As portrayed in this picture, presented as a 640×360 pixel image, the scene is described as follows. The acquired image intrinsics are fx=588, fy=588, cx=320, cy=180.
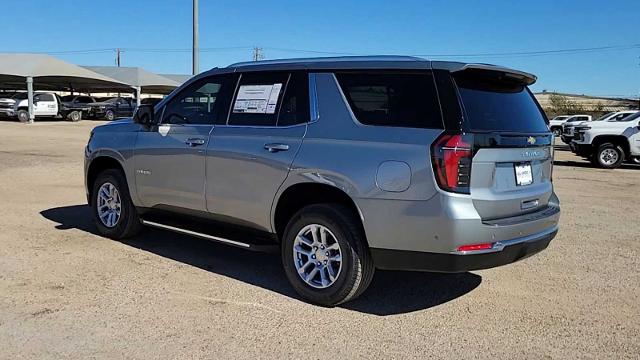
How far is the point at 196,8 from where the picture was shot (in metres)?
17.9

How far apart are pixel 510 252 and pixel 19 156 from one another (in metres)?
15.1

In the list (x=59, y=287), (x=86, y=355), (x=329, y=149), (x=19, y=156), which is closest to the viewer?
(x=86, y=355)

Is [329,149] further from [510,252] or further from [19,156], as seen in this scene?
[19,156]

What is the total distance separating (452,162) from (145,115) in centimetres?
343

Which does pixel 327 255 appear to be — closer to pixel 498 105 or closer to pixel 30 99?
pixel 498 105

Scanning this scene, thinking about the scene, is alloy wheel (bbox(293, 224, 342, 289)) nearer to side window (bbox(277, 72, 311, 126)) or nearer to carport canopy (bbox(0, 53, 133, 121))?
side window (bbox(277, 72, 311, 126))

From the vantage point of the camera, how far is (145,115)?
19.7 ft

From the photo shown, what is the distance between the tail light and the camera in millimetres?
3938

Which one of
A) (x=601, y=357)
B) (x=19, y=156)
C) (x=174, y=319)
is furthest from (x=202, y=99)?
(x=19, y=156)

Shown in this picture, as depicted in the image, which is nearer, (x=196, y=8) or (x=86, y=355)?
(x=86, y=355)

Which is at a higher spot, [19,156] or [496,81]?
[496,81]

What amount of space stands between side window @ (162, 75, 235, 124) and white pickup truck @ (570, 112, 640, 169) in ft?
49.1

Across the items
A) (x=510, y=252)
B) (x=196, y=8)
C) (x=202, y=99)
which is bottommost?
(x=510, y=252)

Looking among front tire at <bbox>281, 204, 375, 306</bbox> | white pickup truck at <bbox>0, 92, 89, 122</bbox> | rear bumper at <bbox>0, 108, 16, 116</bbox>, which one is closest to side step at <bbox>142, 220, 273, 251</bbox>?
front tire at <bbox>281, 204, 375, 306</bbox>
